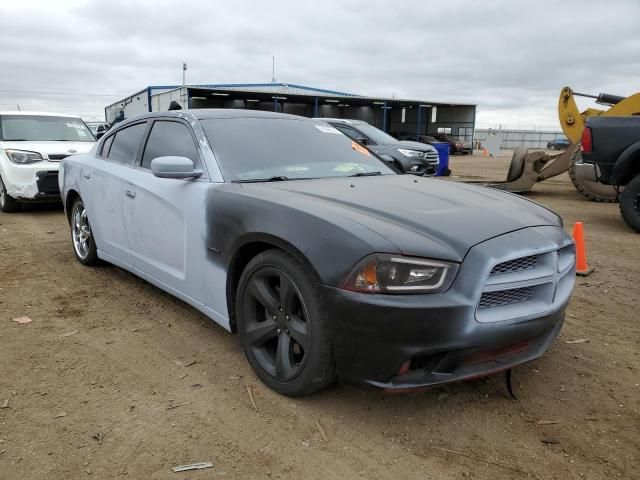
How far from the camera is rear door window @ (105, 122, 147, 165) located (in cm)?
429

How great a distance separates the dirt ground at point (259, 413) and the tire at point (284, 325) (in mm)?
157

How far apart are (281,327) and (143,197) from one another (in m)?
1.71

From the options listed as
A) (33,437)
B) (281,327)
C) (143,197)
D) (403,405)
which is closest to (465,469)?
(403,405)

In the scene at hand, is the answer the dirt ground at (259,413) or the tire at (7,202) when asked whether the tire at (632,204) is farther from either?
the tire at (7,202)

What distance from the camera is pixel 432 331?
7.40ft

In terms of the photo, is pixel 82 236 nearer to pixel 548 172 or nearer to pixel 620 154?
pixel 620 154

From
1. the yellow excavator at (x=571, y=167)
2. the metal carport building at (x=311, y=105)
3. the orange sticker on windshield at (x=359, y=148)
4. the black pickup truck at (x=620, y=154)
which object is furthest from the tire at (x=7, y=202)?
the metal carport building at (x=311, y=105)

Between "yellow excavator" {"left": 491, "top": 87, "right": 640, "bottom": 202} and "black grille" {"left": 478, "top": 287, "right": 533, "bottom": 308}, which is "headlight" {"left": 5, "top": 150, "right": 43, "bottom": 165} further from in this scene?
"yellow excavator" {"left": 491, "top": 87, "right": 640, "bottom": 202}

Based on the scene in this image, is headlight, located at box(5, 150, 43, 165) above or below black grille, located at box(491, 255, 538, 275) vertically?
above

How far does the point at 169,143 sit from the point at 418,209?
2.04 metres

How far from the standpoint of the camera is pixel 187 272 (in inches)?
134

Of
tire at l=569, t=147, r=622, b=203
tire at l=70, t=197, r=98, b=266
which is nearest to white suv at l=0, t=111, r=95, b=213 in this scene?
tire at l=70, t=197, r=98, b=266

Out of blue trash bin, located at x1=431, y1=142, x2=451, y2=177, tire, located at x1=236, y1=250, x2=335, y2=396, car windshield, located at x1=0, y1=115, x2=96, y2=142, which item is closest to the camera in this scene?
tire, located at x1=236, y1=250, x2=335, y2=396

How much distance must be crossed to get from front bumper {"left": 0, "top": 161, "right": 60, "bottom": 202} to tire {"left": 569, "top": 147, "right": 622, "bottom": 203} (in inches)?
390
